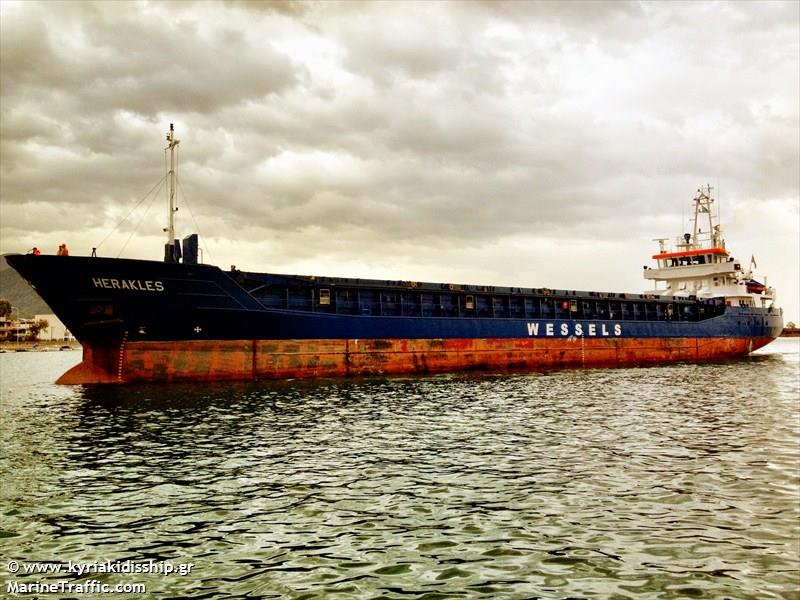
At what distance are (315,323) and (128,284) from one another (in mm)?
9815

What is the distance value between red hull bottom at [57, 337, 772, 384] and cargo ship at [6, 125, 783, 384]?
0.07m

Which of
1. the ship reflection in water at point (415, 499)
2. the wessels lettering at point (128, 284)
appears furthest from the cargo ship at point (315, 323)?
the ship reflection in water at point (415, 499)

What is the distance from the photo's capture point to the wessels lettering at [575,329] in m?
40.4

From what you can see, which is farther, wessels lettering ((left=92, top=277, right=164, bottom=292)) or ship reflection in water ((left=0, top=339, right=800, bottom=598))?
wessels lettering ((left=92, top=277, right=164, bottom=292))

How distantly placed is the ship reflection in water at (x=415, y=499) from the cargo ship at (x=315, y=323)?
8304mm

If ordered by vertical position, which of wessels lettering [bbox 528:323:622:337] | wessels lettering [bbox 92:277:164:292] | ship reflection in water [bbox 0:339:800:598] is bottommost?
ship reflection in water [bbox 0:339:800:598]

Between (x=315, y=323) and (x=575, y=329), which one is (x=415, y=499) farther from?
(x=575, y=329)

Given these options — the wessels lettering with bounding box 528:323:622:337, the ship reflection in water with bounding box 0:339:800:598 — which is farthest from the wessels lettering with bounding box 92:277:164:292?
the wessels lettering with bounding box 528:323:622:337

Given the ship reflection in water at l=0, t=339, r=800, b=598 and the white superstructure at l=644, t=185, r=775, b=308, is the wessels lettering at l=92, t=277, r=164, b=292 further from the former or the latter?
the white superstructure at l=644, t=185, r=775, b=308

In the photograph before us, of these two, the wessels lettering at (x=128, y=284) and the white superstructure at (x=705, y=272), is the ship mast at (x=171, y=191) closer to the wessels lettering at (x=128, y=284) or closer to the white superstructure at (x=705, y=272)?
the wessels lettering at (x=128, y=284)

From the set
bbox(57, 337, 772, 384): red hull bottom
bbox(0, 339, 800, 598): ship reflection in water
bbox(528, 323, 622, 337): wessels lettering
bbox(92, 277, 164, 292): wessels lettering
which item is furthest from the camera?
bbox(528, 323, 622, 337): wessels lettering

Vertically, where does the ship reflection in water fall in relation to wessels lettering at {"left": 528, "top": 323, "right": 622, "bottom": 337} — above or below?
below

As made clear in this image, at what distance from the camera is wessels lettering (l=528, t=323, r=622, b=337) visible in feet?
133

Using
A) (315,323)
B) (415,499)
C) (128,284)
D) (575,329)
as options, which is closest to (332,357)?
(315,323)
